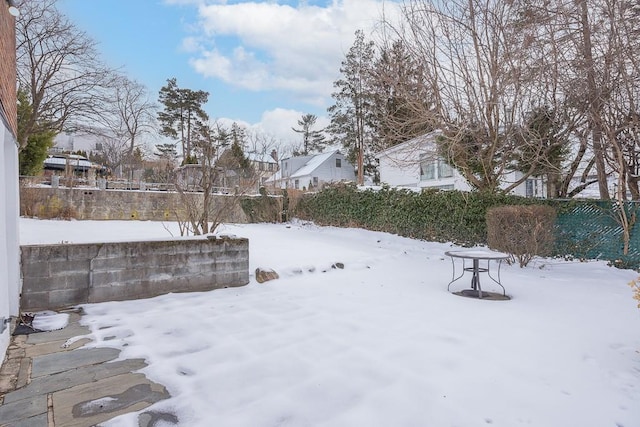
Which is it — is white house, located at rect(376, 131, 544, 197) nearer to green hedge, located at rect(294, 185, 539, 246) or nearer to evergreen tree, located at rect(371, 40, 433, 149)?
evergreen tree, located at rect(371, 40, 433, 149)

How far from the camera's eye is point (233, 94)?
1410 cm

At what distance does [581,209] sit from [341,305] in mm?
5700

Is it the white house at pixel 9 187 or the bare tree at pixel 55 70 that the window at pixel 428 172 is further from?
the white house at pixel 9 187

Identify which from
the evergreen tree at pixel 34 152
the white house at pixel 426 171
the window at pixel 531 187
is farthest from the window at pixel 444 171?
the evergreen tree at pixel 34 152

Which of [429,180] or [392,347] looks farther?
[429,180]

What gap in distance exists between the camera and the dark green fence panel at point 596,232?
6.23 m

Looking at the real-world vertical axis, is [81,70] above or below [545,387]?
above

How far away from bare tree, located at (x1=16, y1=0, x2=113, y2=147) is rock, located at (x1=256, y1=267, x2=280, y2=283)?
38.2 ft

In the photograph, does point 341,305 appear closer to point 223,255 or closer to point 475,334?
point 475,334

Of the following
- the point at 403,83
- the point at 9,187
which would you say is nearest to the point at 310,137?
the point at 403,83

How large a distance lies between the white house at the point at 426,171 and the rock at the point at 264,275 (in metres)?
5.11

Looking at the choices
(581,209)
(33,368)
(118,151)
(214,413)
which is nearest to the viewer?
(214,413)

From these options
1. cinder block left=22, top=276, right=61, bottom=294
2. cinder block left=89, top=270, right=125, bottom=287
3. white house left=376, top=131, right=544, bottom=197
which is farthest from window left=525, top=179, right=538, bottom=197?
cinder block left=22, top=276, right=61, bottom=294

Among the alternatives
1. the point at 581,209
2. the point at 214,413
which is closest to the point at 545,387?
the point at 214,413
